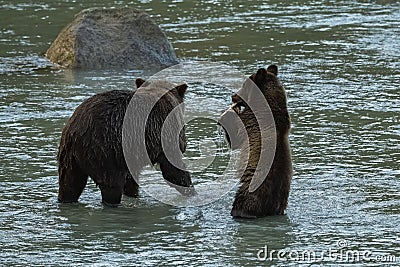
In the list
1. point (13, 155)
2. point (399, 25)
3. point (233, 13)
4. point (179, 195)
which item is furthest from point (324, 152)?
point (233, 13)

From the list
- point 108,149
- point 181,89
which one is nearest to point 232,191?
point 181,89

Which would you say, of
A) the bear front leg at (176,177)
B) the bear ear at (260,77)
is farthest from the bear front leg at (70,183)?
the bear ear at (260,77)

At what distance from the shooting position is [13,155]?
939 cm

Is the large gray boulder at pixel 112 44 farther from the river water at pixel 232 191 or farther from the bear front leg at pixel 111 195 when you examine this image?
the bear front leg at pixel 111 195

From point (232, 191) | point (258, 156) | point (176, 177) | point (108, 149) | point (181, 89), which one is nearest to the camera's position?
point (258, 156)

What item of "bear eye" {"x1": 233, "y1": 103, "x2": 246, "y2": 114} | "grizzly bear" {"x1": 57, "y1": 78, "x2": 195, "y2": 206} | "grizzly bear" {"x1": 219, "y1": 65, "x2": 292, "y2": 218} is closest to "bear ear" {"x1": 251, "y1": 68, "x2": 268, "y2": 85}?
"grizzly bear" {"x1": 219, "y1": 65, "x2": 292, "y2": 218}

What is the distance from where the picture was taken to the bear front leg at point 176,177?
317 inches

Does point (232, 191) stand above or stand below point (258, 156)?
below

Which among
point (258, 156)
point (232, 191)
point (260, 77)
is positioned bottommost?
point (232, 191)

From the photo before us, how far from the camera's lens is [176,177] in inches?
318

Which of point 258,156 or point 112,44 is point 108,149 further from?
point 112,44

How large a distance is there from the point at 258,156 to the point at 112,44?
24.6ft

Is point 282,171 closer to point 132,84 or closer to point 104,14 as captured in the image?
point 132,84

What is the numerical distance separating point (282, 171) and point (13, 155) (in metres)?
3.09
